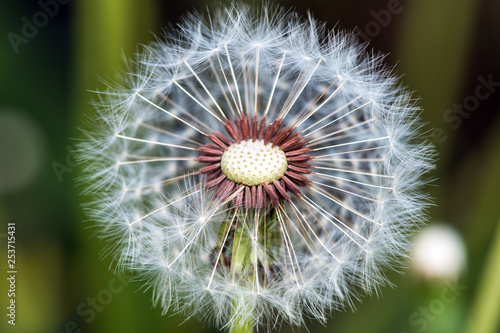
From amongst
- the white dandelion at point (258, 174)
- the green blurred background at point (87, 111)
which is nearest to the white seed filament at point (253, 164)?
the white dandelion at point (258, 174)

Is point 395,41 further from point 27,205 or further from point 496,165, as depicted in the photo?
point 27,205

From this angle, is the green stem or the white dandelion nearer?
the white dandelion

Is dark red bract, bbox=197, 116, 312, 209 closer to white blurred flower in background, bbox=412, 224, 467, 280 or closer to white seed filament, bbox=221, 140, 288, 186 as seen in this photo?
white seed filament, bbox=221, 140, 288, 186

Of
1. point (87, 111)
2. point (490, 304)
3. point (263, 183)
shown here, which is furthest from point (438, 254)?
point (87, 111)

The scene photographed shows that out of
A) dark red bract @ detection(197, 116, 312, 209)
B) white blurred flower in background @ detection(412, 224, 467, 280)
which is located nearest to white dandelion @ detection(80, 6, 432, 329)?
dark red bract @ detection(197, 116, 312, 209)

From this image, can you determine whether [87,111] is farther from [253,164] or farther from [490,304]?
[490,304]

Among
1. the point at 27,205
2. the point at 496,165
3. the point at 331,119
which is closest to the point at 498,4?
the point at 496,165

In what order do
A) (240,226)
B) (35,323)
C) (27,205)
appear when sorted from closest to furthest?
1. (240,226)
2. (35,323)
3. (27,205)
